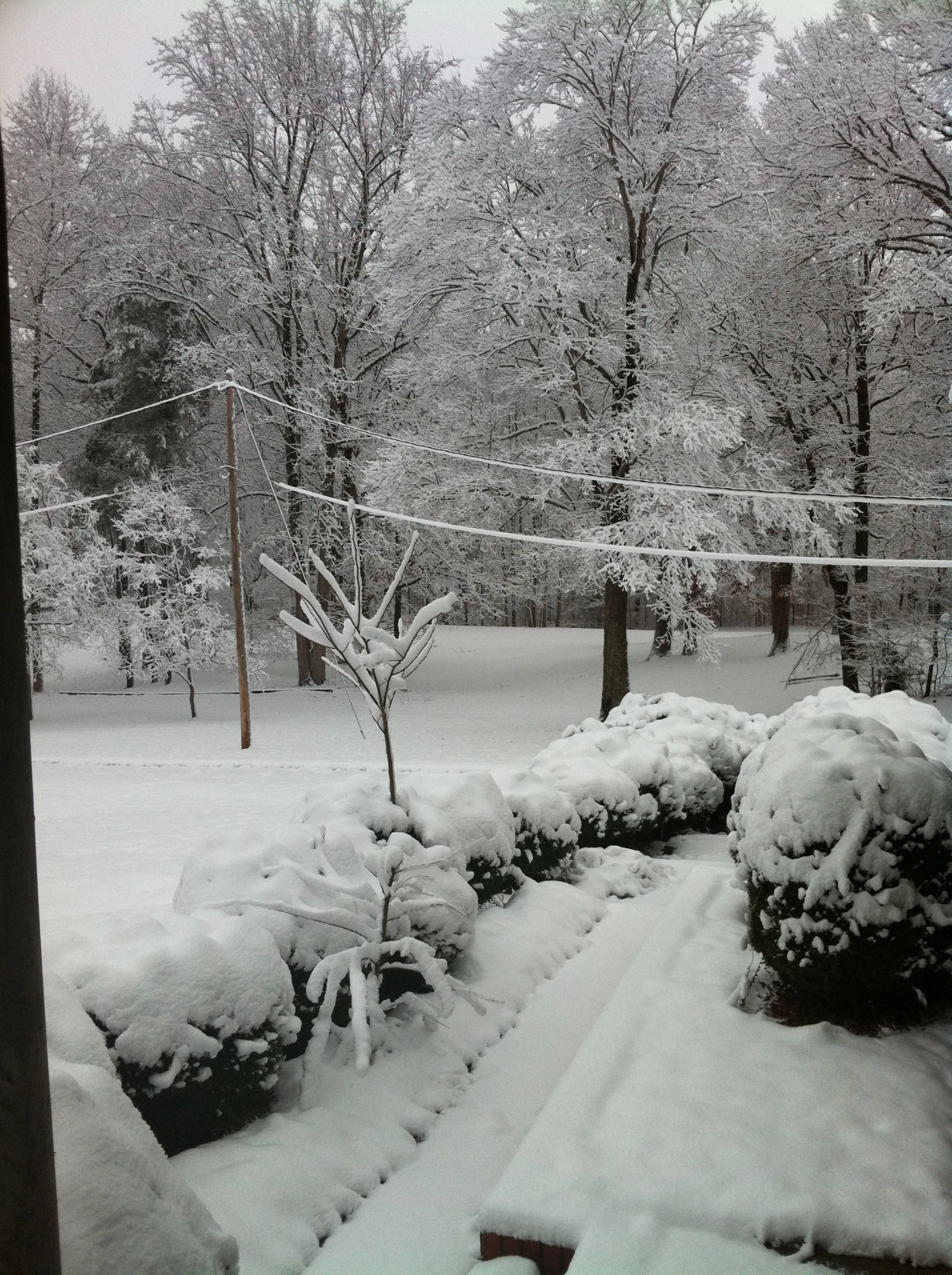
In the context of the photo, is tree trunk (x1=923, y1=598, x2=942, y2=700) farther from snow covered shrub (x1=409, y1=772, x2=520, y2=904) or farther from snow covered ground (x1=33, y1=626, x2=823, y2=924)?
snow covered shrub (x1=409, y1=772, x2=520, y2=904)

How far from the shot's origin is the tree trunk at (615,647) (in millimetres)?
10219

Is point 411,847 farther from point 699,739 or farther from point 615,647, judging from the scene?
point 615,647

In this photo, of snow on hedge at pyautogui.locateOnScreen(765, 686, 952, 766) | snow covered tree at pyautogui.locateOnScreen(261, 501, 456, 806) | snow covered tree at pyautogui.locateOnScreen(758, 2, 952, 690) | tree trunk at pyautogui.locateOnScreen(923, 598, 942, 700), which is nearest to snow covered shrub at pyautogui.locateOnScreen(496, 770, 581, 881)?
snow covered tree at pyautogui.locateOnScreen(261, 501, 456, 806)

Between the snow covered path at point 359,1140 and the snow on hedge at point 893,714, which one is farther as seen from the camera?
the snow on hedge at point 893,714

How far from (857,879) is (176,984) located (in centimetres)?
201

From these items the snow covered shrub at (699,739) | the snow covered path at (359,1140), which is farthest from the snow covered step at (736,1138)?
the snow covered shrub at (699,739)

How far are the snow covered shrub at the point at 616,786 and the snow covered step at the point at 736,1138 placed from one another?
7.22ft

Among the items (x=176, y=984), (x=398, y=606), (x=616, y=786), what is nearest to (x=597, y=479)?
(x=616, y=786)

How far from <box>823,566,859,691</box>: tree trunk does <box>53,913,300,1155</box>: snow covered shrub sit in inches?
379

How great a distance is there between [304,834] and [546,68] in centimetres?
908

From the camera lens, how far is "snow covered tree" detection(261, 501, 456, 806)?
3.39 m

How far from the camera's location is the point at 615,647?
10273 millimetres

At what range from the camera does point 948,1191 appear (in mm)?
2131

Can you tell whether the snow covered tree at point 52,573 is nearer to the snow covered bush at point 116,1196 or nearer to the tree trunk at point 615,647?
the tree trunk at point 615,647
